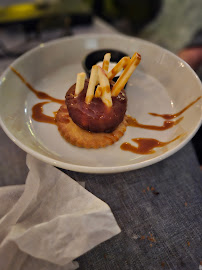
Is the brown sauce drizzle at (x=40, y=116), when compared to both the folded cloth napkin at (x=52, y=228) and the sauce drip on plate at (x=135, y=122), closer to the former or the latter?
the sauce drip on plate at (x=135, y=122)

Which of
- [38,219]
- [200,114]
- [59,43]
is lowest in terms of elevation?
[38,219]

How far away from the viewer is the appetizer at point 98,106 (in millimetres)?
908

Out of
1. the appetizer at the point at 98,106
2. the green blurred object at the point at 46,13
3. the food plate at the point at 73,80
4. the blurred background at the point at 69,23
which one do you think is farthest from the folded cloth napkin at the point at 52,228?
the green blurred object at the point at 46,13

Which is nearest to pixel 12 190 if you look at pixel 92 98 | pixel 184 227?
pixel 92 98

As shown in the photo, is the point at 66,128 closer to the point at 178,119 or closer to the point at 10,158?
the point at 10,158

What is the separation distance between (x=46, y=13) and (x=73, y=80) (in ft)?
2.70

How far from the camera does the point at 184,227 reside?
2.68ft

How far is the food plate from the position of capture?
2.91 feet

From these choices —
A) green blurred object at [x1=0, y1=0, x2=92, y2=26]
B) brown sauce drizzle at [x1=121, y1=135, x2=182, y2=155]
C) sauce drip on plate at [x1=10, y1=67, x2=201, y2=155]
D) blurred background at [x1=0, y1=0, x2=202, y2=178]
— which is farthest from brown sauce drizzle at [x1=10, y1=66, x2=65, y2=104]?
green blurred object at [x1=0, y1=0, x2=92, y2=26]

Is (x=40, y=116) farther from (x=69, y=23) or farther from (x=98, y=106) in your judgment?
(x=69, y=23)

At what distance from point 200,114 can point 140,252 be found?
0.55m

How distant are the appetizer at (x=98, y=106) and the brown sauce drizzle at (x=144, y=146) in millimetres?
58

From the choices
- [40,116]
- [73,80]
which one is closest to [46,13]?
[73,80]

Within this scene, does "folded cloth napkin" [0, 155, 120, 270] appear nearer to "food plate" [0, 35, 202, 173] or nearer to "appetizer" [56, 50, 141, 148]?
"food plate" [0, 35, 202, 173]
